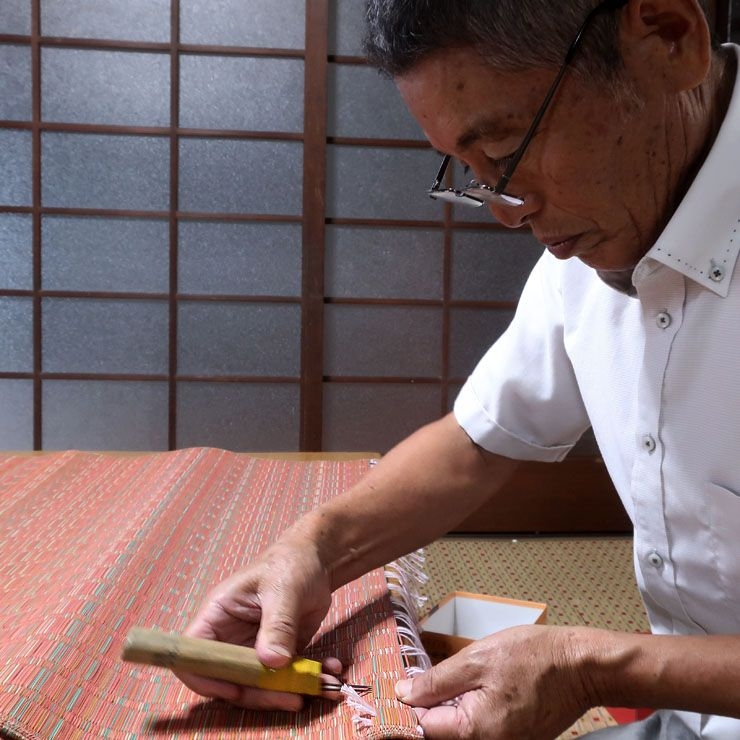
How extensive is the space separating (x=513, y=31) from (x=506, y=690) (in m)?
0.51

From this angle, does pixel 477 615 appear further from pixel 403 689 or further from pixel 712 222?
pixel 712 222

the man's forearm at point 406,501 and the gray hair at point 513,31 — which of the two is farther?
the man's forearm at point 406,501

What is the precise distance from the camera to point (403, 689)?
2.17ft

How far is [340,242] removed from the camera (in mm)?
2875

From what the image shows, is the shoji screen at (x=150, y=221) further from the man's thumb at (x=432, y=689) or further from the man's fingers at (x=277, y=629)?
the man's thumb at (x=432, y=689)

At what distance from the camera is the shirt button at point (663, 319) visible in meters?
0.78

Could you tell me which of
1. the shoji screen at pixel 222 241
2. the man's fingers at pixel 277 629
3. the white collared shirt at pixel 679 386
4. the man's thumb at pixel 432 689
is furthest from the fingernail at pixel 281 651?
the shoji screen at pixel 222 241

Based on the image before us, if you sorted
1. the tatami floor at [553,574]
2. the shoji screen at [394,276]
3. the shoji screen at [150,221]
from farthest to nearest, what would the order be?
the shoji screen at [394,276] → the shoji screen at [150,221] → the tatami floor at [553,574]

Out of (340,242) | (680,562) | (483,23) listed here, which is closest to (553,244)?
(483,23)

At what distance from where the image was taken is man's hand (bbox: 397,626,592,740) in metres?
0.62

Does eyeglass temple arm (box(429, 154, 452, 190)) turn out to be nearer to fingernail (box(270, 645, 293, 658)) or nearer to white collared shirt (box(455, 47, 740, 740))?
white collared shirt (box(455, 47, 740, 740))

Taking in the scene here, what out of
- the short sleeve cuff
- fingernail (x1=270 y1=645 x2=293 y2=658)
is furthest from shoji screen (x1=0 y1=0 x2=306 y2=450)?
fingernail (x1=270 y1=645 x2=293 y2=658)

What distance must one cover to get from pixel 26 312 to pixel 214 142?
883 millimetres

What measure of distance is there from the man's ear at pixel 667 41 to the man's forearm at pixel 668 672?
0.46m
